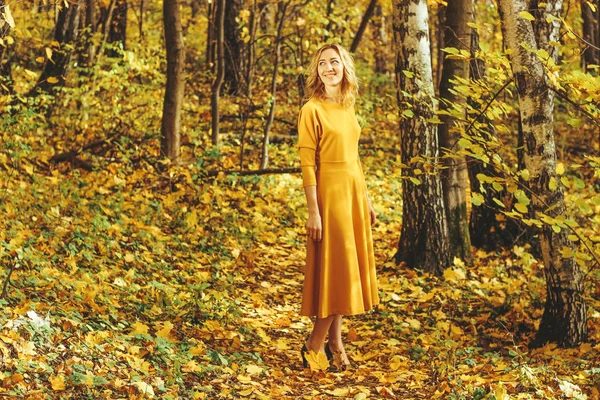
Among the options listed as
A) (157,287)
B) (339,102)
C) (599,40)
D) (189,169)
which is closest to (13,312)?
(157,287)

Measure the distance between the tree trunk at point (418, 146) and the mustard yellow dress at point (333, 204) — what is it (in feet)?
6.85

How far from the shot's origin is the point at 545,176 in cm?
521

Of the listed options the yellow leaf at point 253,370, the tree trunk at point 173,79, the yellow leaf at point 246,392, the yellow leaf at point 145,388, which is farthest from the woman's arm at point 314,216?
the tree trunk at point 173,79

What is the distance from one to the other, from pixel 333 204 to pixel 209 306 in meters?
1.67

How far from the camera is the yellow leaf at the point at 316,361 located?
4934 millimetres

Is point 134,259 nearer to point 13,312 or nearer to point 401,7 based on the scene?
point 13,312

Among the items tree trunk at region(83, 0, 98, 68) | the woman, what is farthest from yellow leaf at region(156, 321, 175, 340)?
tree trunk at region(83, 0, 98, 68)

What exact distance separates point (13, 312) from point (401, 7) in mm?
4839

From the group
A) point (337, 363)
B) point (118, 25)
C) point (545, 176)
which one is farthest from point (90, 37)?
point (545, 176)

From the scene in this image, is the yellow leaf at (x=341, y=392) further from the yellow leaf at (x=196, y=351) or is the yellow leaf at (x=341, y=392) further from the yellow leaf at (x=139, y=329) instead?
the yellow leaf at (x=139, y=329)

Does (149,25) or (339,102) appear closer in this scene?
(339,102)

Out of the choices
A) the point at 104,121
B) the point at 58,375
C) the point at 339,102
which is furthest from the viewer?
the point at 104,121

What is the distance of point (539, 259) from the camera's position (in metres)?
8.31

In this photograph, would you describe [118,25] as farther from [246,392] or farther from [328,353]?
[246,392]
